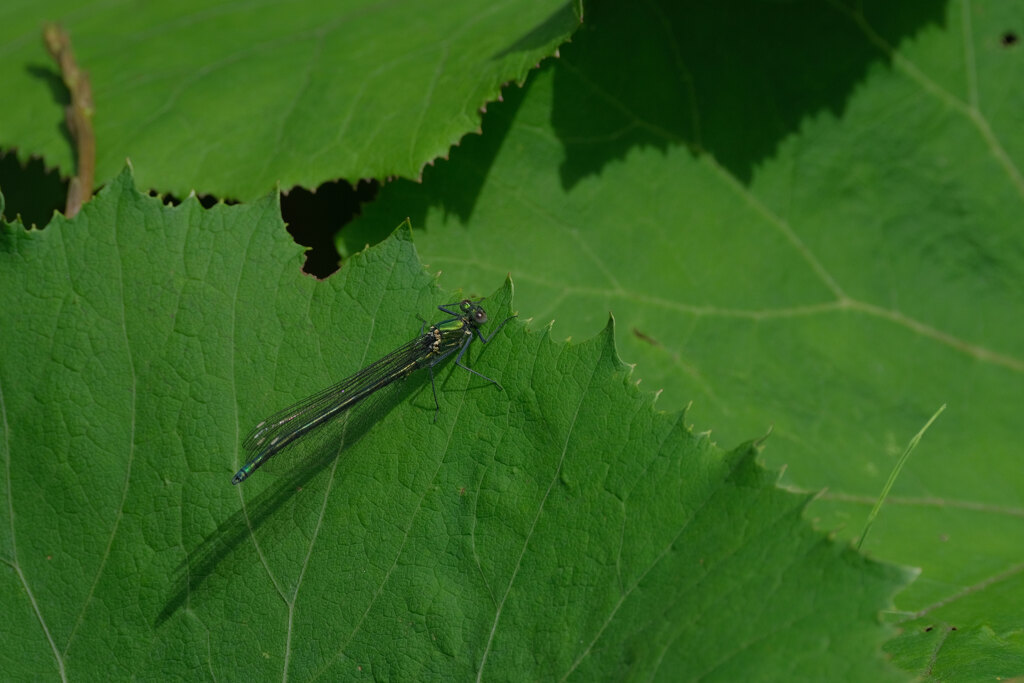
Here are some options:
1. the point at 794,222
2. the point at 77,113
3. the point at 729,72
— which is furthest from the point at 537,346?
the point at 77,113

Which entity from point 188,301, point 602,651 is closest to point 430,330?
point 188,301

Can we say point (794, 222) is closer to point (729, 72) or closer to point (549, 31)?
point (729, 72)

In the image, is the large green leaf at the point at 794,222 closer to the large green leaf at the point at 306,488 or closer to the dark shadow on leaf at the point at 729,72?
the dark shadow on leaf at the point at 729,72

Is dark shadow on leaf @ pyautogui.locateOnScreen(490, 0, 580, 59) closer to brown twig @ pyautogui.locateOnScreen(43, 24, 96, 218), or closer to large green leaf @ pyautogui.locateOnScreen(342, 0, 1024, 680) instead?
large green leaf @ pyautogui.locateOnScreen(342, 0, 1024, 680)

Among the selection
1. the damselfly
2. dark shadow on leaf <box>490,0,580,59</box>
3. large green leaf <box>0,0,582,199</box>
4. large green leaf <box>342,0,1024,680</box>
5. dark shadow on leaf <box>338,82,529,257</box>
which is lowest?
large green leaf <box>342,0,1024,680</box>

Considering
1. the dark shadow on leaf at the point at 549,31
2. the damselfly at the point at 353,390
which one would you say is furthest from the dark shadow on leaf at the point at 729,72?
the damselfly at the point at 353,390

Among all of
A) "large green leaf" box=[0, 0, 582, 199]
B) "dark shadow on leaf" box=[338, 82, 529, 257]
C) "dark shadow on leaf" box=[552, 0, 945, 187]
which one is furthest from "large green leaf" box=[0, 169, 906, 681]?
"dark shadow on leaf" box=[552, 0, 945, 187]
